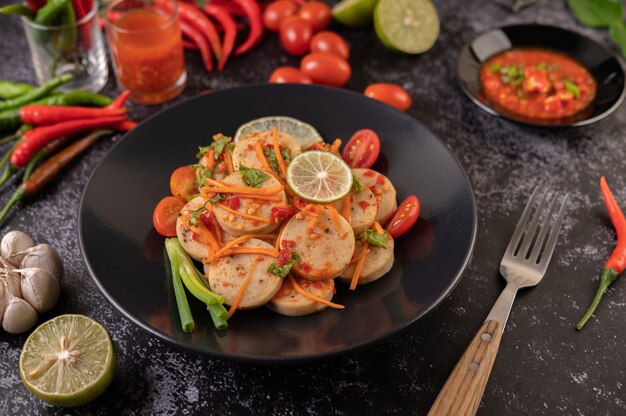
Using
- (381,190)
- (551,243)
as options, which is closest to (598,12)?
(551,243)

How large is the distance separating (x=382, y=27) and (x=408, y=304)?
Answer: 2.35 m

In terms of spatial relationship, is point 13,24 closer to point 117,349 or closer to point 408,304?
point 117,349

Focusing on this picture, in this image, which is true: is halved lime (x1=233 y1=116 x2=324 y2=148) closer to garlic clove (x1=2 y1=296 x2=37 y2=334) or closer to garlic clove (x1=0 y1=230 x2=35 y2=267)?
garlic clove (x1=0 y1=230 x2=35 y2=267)

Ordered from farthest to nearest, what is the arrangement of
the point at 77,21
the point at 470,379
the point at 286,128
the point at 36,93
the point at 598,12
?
the point at 598,12
the point at 77,21
the point at 36,93
the point at 286,128
the point at 470,379

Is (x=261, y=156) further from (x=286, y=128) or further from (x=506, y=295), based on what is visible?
(x=506, y=295)

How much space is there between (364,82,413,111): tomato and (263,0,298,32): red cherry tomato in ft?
3.32

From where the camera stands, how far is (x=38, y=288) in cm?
296

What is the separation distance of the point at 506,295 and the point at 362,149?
102cm

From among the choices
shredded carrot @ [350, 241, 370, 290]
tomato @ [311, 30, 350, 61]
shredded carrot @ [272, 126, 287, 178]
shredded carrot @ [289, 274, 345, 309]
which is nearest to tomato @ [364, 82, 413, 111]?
tomato @ [311, 30, 350, 61]

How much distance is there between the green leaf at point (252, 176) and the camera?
2.98 m

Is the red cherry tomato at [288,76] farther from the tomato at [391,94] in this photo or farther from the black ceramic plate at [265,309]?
Result: the black ceramic plate at [265,309]

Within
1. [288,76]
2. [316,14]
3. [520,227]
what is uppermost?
[316,14]

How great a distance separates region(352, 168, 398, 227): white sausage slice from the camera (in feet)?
10.2

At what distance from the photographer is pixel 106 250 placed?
2.93m
